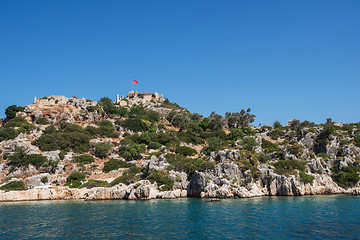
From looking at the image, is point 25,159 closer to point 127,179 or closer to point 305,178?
point 127,179

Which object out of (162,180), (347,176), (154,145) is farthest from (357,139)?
(154,145)

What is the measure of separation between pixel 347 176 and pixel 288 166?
13287 mm

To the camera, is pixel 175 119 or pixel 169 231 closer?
pixel 169 231

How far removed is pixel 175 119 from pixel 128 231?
97.0 m

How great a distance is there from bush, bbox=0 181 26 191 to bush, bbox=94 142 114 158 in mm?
22191

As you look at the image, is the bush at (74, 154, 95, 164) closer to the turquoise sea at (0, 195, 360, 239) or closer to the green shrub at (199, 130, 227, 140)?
the turquoise sea at (0, 195, 360, 239)

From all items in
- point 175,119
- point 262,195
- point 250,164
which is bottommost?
point 262,195

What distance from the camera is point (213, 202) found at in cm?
4238

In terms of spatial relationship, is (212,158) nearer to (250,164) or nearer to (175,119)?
(250,164)

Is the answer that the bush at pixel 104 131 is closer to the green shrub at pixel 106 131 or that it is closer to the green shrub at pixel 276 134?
the green shrub at pixel 106 131

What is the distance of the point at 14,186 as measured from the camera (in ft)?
180

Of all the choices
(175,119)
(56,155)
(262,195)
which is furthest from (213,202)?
(175,119)

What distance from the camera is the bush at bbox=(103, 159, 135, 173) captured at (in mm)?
66938

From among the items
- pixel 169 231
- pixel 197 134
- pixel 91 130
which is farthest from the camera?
pixel 197 134
